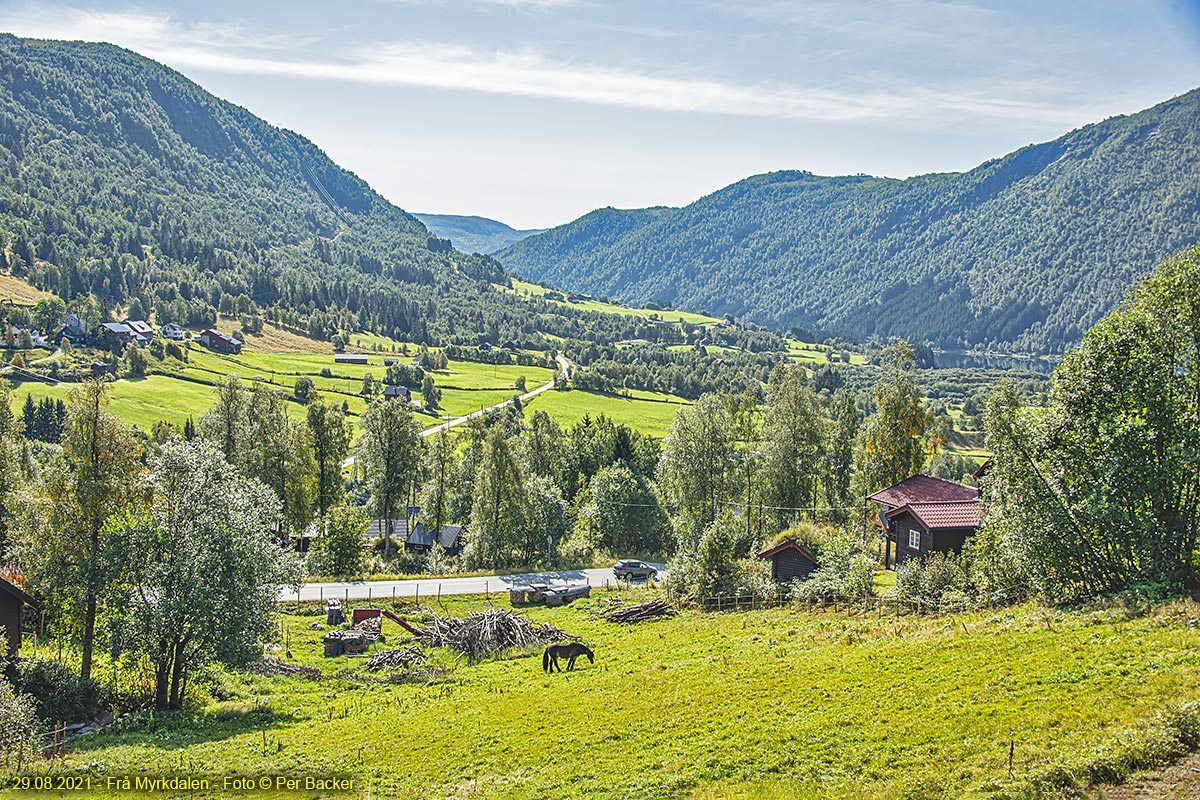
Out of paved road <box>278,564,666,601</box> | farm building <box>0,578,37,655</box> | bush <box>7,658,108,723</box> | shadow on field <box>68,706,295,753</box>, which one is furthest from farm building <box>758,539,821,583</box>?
farm building <box>0,578,37,655</box>

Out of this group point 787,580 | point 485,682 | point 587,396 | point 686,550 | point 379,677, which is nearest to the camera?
point 485,682

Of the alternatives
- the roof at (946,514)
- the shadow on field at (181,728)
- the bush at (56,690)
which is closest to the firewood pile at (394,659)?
the shadow on field at (181,728)

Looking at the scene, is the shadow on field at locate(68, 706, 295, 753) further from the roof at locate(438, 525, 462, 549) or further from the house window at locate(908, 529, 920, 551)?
the roof at locate(438, 525, 462, 549)

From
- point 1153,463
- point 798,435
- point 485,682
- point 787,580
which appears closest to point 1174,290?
point 1153,463

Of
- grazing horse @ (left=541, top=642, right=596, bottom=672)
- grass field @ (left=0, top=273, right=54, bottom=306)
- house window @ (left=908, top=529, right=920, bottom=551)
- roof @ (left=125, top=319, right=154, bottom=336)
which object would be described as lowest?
grazing horse @ (left=541, top=642, right=596, bottom=672)

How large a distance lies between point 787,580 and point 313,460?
39509 millimetres

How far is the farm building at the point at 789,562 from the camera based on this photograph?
42.2 meters

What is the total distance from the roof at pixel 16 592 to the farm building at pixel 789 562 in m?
32.9

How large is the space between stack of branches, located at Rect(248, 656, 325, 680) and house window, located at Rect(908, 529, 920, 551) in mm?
31876

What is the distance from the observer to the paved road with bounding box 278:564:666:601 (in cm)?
4906

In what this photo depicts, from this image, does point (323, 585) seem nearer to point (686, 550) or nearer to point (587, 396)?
point (686, 550)

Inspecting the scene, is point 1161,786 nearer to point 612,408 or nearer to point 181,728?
point 181,728

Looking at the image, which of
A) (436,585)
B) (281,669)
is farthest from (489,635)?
(436,585)

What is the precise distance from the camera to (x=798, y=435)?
61969mm
